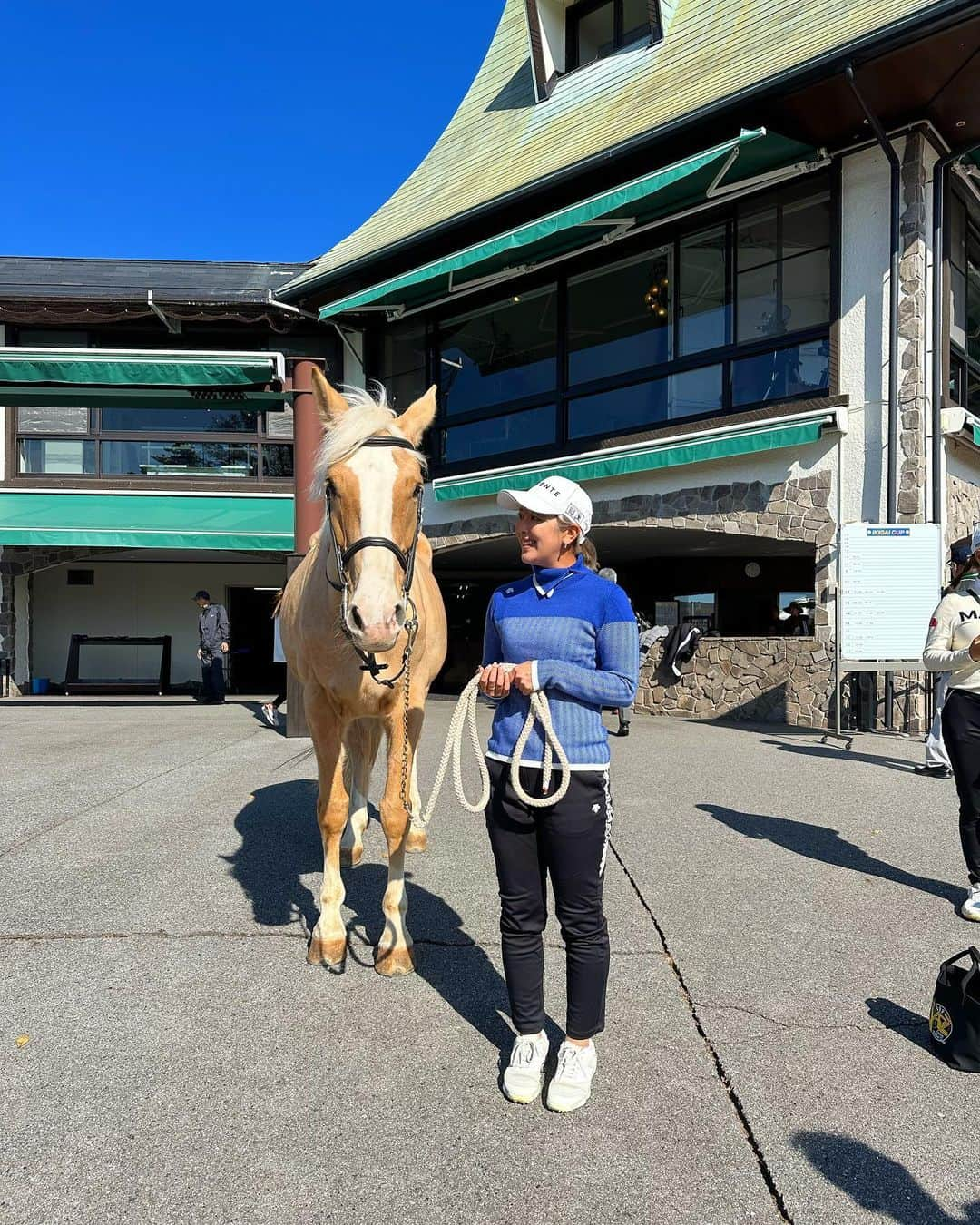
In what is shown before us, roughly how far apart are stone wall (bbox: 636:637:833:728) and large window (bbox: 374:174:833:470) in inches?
129

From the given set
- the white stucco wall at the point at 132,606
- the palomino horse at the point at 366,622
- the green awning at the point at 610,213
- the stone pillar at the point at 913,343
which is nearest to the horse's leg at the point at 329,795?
the palomino horse at the point at 366,622

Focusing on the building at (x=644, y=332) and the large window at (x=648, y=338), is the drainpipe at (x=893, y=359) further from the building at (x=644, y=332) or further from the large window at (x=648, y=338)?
the large window at (x=648, y=338)

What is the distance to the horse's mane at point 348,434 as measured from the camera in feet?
9.07

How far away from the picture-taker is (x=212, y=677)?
535 inches

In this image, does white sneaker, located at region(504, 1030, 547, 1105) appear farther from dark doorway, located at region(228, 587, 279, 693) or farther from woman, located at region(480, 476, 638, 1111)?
dark doorway, located at region(228, 587, 279, 693)

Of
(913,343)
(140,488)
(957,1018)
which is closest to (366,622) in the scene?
(957,1018)

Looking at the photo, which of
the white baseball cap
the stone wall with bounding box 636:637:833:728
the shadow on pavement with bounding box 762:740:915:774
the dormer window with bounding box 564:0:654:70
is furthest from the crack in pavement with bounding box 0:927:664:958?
the dormer window with bounding box 564:0:654:70

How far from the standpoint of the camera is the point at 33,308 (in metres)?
15.5

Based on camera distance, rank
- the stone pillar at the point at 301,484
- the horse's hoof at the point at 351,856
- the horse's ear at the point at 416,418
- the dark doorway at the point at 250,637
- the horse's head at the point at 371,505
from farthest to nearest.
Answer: the dark doorway at the point at 250,637 < the stone pillar at the point at 301,484 < the horse's hoof at the point at 351,856 < the horse's ear at the point at 416,418 < the horse's head at the point at 371,505

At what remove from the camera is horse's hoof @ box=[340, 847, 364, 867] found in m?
4.18

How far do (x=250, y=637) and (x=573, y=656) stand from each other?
56.7ft

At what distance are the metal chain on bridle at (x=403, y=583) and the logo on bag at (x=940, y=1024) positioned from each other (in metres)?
2.04

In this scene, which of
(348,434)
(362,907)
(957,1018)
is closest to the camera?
(957,1018)

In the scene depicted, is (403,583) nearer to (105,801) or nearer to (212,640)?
(105,801)
